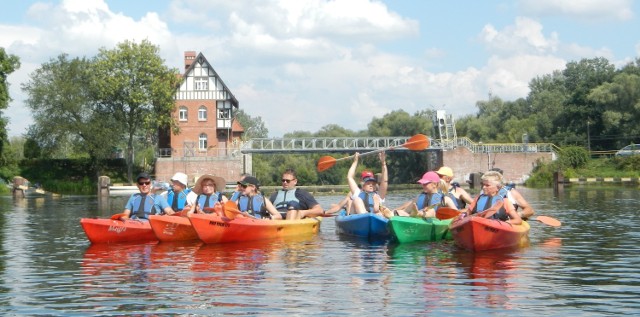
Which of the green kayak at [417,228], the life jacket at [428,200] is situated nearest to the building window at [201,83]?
the life jacket at [428,200]

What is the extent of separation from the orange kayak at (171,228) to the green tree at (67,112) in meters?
45.6

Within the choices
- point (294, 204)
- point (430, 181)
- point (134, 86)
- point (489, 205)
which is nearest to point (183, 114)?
point (134, 86)

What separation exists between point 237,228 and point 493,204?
487 cm

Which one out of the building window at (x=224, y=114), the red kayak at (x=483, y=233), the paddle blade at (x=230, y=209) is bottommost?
the red kayak at (x=483, y=233)

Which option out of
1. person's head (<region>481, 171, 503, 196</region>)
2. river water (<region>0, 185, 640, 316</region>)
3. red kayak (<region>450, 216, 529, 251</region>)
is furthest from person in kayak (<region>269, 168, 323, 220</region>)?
person's head (<region>481, 171, 503, 196</region>)

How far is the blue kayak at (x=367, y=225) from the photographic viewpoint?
1752 centimetres

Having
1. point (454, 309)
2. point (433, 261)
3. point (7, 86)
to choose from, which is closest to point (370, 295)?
point (454, 309)

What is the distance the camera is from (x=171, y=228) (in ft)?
57.6

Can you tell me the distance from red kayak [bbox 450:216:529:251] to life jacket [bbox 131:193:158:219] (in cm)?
592

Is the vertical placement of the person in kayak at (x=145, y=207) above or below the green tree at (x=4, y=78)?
below

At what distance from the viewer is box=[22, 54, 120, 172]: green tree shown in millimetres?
61500

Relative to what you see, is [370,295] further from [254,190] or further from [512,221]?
[254,190]

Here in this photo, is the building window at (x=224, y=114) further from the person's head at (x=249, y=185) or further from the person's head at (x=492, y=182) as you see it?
the person's head at (x=492, y=182)

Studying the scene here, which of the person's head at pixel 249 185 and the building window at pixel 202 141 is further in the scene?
the building window at pixel 202 141
